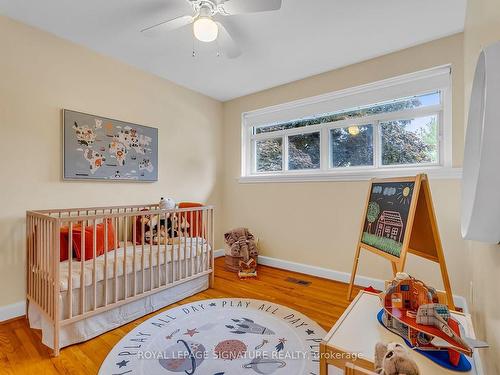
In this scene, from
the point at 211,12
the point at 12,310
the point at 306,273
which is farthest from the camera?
the point at 306,273

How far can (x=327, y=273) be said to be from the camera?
2.93m

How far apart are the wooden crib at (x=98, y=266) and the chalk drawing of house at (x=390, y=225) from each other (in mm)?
1596

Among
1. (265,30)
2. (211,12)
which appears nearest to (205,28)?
(211,12)

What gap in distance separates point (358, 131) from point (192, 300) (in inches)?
97.7

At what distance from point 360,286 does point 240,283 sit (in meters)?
1.28

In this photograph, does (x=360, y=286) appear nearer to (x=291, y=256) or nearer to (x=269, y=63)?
(x=291, y=256)

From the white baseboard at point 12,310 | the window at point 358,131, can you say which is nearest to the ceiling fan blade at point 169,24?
the window at point 358,131

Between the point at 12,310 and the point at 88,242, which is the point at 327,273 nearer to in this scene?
the point at 88,242

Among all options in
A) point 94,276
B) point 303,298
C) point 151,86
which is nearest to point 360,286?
point 303,298

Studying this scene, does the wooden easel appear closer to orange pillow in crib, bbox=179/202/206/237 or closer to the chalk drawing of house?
the chalk drawing of house

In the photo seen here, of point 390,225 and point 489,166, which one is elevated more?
point 489,166

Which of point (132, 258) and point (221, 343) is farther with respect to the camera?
point (132, 258)

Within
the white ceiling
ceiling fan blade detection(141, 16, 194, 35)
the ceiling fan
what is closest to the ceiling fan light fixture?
the ceiling fan

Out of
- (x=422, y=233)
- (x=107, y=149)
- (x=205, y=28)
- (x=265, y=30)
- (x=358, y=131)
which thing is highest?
(x=265, y=30)
